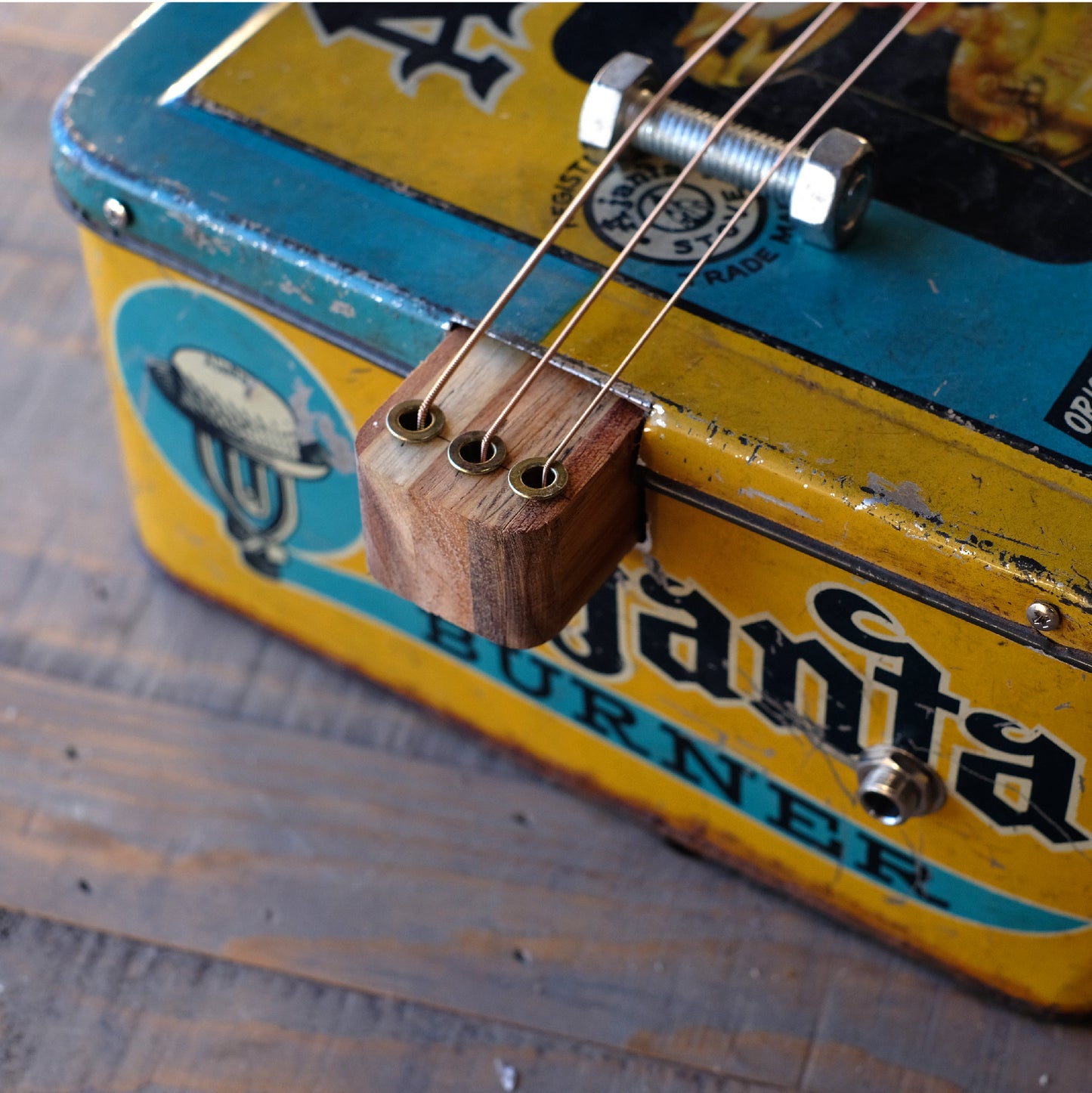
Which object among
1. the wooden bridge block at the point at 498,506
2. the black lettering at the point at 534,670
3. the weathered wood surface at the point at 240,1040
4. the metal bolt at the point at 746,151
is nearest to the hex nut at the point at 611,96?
the metal bolt at the point at 746,151

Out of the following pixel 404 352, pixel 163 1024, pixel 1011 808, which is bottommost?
pixel 163 1024

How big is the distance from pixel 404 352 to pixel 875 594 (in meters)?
0.20

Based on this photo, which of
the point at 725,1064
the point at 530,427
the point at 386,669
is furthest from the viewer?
the point at 386,669

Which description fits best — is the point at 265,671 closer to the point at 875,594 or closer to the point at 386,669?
the point at 386,669

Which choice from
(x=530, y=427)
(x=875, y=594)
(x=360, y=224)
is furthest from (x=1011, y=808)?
(x=360, y=224)

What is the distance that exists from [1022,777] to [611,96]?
0.31 meters

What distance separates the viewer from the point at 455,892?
2.22 ft

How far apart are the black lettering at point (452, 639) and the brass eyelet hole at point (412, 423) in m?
0.18

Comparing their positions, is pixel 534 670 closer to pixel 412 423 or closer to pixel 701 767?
pixel 701 767

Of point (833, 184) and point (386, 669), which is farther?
point (386, 669)

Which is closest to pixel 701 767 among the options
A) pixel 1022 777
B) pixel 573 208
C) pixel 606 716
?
pixel 606 716

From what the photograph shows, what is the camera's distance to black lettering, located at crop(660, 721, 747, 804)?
2.07 ft

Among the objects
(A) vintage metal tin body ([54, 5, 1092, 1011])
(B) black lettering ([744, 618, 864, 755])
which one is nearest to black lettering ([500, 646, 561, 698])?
(A) vintage metal tin body ([54, 5, 1092, 1011])

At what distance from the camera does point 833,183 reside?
525mm
